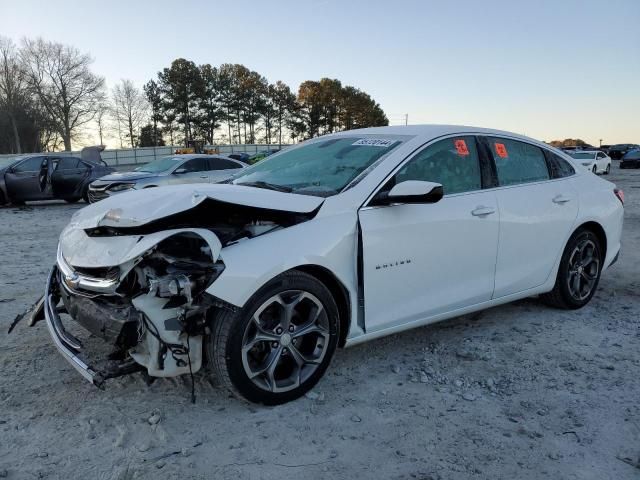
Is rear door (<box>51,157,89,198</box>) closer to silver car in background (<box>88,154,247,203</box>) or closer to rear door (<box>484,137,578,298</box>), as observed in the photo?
silver car in background (<box>88,154,247,203</box>)

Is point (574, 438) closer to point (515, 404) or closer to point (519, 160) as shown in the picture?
point (515, 404)

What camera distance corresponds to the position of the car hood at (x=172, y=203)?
2.86 metres

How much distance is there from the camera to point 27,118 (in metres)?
58.8

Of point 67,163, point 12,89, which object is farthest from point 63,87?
point 67,163

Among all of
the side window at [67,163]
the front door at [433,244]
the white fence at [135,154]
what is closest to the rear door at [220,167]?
the side window at [67,163]

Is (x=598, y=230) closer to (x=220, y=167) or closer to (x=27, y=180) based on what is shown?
(x=220, y=167)

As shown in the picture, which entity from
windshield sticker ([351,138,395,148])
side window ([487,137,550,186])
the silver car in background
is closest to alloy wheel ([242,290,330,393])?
windshield sticker ([351,138,395,148])

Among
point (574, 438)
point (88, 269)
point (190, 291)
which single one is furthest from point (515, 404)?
point (88, 269)

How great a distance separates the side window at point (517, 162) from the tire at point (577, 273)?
2.26ft

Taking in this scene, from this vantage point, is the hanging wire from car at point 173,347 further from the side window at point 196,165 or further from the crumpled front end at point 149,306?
the side window at point 196,165

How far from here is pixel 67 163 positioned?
14500 mm

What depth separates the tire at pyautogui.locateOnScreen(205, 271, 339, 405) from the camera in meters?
2.75

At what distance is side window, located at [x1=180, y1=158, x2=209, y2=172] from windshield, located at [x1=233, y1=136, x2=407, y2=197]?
8.71 metres

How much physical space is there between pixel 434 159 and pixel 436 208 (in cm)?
39
